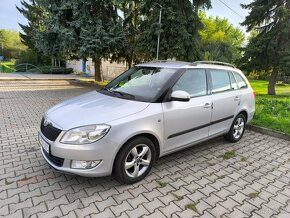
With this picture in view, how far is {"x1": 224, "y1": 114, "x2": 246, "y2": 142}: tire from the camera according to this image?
15.2 ft

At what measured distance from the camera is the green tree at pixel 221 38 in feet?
120

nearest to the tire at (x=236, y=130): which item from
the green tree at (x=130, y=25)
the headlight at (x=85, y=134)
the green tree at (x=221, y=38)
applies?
the headlight at (x=85, y=134)

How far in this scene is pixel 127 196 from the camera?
286 centimetres

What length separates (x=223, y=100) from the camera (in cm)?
415

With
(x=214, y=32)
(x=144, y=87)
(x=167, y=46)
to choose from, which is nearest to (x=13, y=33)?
(x=214, y=32)

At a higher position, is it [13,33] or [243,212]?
[13,33]

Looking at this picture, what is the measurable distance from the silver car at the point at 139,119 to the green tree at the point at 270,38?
11.2 metres

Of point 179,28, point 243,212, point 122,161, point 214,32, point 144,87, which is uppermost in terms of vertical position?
point 214,32

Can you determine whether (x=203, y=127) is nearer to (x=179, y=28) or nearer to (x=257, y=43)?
(x=179, y=28)

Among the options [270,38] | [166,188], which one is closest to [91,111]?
[166,188]

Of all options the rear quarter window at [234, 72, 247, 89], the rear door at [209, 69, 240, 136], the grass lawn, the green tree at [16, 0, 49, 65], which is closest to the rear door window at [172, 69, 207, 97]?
the rear door at [209, 69, 240, 136]

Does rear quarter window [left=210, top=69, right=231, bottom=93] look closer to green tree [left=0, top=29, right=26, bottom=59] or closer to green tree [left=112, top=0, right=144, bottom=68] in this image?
green tree [left=112, top=0, right=144, bottom=68]

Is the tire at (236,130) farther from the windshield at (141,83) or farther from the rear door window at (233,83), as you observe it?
the windshield at (141,83)

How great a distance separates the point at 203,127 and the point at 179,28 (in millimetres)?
8093
